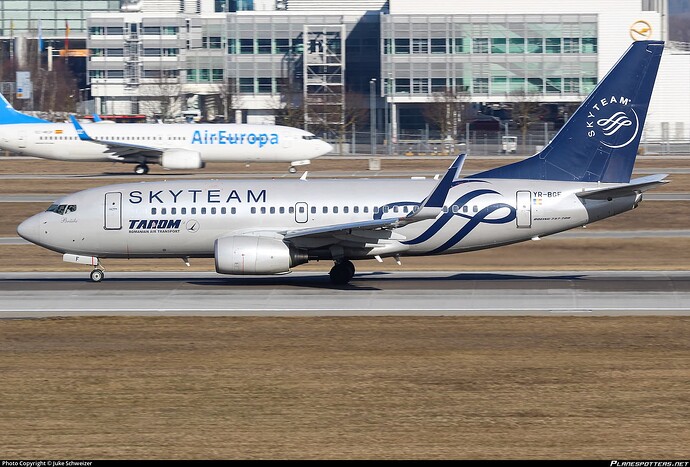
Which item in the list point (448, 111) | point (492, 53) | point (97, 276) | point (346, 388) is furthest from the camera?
point (492, 53)

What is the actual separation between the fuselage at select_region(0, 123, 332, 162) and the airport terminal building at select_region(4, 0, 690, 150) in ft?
91.6

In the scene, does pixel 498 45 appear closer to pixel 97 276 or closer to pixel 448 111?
pixel 448 111

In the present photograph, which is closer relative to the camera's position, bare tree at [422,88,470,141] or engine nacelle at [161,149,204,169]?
engine nacelle at [161,149,204,169]

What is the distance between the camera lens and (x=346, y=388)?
21594mm

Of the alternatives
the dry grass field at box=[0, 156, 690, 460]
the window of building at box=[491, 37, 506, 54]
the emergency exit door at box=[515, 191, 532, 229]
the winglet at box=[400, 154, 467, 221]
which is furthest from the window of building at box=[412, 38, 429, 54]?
the dry grass field at box=[0, 156, 690, 460]

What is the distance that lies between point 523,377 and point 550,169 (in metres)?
14.2

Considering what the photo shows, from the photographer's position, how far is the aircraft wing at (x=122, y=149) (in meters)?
78.6

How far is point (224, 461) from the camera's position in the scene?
1644 cm

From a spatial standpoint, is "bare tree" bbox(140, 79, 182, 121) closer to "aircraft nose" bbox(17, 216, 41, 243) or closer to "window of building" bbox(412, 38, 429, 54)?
"window of building" bbox(412, 38, 429, 54)

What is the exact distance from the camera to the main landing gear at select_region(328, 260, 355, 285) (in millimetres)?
35062

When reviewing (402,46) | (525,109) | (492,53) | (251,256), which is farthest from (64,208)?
(492,53)

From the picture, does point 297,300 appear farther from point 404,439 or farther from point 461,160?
point 404,439

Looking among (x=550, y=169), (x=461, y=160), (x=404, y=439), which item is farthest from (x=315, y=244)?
(x=404, y=439)

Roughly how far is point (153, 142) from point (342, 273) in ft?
157
